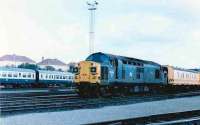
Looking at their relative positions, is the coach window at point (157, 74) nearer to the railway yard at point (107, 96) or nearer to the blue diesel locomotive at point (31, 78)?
the railway yard at point (107, 96)

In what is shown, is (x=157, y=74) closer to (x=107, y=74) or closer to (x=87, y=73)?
(x=107, y=74)

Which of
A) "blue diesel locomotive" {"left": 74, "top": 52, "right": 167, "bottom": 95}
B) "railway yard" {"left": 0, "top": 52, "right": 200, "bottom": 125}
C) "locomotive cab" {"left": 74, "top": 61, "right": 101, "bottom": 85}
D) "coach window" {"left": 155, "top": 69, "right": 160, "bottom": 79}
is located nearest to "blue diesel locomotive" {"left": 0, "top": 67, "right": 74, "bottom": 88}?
"railway yard" {"left": 0, "top": 52, "right": 200, "bottom": 125}

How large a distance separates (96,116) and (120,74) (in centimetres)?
1494

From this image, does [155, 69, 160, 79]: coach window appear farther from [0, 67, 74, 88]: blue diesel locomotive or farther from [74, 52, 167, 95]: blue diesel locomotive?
[0, 67, 74, 88]: blue diesel locomotive

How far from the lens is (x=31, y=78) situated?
59.8 metres

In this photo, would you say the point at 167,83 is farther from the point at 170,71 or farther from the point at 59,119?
the point at 59,119

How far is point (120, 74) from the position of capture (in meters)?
33.6

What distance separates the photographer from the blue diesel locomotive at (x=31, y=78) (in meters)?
53.8

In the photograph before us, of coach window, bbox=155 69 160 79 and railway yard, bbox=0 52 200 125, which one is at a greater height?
coach window, bbox=155 69 160 79

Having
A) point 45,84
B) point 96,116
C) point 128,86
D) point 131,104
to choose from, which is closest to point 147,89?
point 128,86

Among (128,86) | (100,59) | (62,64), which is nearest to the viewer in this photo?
(100,59)

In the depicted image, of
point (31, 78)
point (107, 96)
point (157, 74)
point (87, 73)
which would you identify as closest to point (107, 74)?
point (87, 73)

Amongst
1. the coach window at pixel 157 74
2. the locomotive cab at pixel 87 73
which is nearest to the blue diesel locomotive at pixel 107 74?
the locomotive cab at pixel 87 73

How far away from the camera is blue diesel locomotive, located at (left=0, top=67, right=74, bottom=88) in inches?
2119
